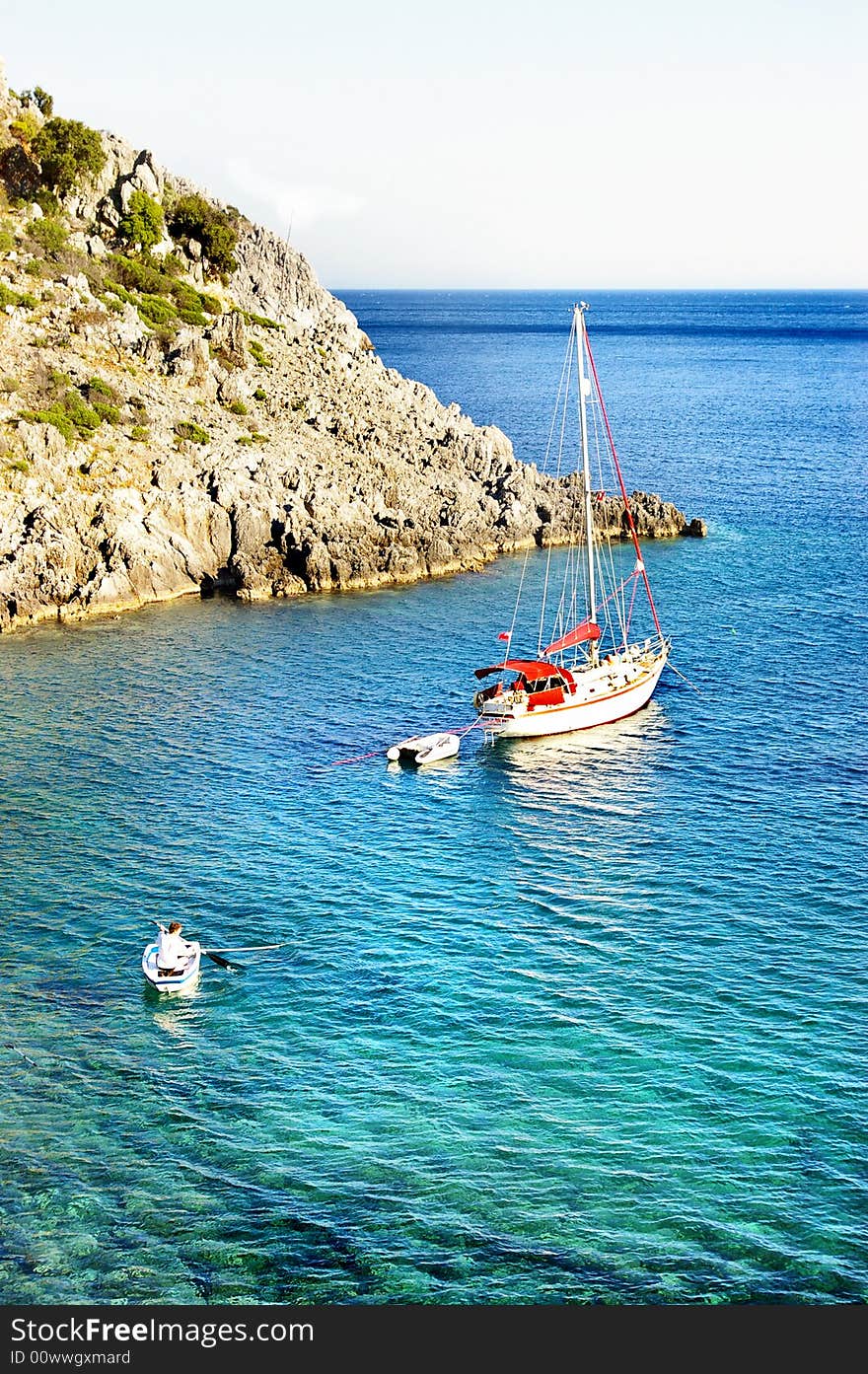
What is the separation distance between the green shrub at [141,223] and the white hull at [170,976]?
92964 mm

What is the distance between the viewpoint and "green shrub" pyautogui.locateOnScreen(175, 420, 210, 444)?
315 ft

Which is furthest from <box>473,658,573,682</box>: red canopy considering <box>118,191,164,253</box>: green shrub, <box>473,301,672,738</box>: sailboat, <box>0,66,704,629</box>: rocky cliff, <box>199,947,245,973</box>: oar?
<box>118,191,164,253</box>: green shrub

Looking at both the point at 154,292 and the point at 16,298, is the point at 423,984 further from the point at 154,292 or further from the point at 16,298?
the point at 154,292

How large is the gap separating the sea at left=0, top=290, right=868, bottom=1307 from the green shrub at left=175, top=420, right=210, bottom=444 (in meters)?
24.0

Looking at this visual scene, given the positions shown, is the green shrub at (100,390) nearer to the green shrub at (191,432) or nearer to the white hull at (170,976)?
the green shrub at (191,432)

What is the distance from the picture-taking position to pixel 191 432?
9681 centimetres

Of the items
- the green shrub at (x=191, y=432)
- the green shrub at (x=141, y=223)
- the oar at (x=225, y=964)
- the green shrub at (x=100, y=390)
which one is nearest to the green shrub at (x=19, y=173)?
the green shrub at (x=141, y=223)

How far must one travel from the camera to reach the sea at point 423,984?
2953cm

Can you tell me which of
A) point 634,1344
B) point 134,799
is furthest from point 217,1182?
point 134,799

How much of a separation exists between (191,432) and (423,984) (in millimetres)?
66134

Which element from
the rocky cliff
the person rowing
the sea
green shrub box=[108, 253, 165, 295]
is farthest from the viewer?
green shrub box=[108, 253, 165, 295]

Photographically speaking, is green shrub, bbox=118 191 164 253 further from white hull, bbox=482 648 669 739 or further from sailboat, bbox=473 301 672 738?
white hull, bbox=482 648 669 739

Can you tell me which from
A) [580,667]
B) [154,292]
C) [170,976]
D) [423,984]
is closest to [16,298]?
[154,292]

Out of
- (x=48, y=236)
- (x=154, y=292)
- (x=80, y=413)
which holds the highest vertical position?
(x=48, y=236)
